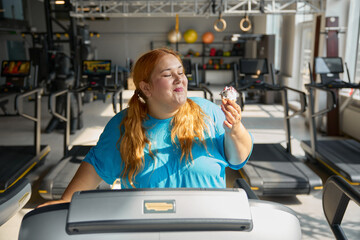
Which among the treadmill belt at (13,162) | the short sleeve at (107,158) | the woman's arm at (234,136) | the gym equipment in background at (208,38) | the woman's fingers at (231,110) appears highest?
the gym equipment in background at (208,38)

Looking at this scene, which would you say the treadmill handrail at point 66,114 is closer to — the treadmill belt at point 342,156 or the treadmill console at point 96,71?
the treadmill console at point 96,71

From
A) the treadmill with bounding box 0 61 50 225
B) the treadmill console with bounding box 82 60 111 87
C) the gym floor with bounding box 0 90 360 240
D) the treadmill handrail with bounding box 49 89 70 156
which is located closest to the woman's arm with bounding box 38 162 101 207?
the treadmill with bounding box 0 61 50 225

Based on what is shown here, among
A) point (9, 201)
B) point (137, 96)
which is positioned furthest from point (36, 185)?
point (137, 96)

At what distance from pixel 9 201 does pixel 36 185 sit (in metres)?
2.59

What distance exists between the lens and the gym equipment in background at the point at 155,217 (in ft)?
2.64

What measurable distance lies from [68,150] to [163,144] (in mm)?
3323

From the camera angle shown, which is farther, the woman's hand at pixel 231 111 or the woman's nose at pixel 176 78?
the woman's nose at pixel 176 78

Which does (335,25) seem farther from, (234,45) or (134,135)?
(234,45)

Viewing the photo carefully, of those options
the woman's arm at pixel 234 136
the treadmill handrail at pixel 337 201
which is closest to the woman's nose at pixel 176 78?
the woman's arm at pixel 234 136

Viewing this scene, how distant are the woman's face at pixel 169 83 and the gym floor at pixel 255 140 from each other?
79.8 inches

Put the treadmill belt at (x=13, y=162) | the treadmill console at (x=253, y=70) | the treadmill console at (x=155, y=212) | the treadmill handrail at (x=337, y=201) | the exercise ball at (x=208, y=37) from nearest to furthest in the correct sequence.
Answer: the treadmill console at (x=155, y=212)
the treadmill handrail at (x=337, y=201)
the treadmill belt at (x=13, y=162)
the treadmill console at (x=253, y=70)
the exercise ball at (x=208, y=37)

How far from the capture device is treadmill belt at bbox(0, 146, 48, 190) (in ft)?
11.1

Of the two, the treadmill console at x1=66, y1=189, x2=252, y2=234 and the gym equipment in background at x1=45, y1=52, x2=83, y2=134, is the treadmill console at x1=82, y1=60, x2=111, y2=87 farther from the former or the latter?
the treadmill console at x1=66, y1=189, x2=252, y2=234

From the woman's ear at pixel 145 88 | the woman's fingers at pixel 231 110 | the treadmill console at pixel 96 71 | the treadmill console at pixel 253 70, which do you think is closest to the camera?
the woman's fingers at pixel 231 110
